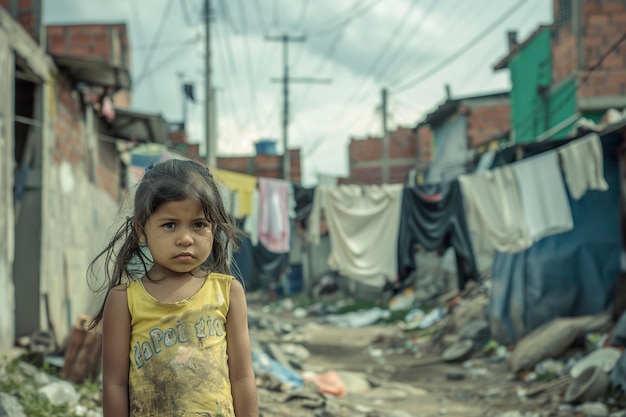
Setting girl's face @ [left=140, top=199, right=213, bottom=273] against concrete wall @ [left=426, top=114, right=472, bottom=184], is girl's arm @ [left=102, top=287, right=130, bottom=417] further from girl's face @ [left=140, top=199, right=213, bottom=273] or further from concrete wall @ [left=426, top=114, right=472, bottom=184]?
concrete wall @ [left=426, top=114, right=472, bottom=184]

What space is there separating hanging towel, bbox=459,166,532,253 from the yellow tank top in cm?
704

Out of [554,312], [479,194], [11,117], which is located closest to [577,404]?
[554,312]

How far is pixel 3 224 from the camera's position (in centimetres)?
639

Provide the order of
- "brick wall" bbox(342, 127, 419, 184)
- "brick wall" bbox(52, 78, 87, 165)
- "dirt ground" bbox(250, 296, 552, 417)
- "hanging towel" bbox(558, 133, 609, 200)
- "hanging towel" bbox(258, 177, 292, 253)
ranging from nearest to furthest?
"dirt ground" bbox(250, 296, 552, 417) < "hanging towel" bbox(558, 133, 609, 200) < "brick wall" bbox(52, 78, 87, 165) < "hanging towel" bbox(258, 177, 292, 253) < "brick wall" bbox(342, 127, 419, 184)

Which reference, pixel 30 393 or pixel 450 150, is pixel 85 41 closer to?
pixel 30 393

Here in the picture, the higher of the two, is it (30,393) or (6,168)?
(6,168)

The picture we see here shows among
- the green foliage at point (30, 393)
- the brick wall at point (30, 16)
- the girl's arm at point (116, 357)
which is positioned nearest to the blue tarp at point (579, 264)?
the green foliage at point (30, 393)

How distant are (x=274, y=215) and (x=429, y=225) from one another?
228cm

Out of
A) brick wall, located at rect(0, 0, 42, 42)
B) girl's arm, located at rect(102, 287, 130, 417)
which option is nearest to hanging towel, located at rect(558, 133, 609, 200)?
brick wall, located at rect(0, 0, 42, 42)

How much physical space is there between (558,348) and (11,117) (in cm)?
608

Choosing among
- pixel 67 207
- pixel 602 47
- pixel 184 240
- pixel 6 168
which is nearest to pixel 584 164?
pixel 602 47

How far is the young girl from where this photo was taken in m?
1.90

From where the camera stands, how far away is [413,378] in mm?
9445

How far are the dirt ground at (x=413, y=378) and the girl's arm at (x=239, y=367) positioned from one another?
17.1ft
